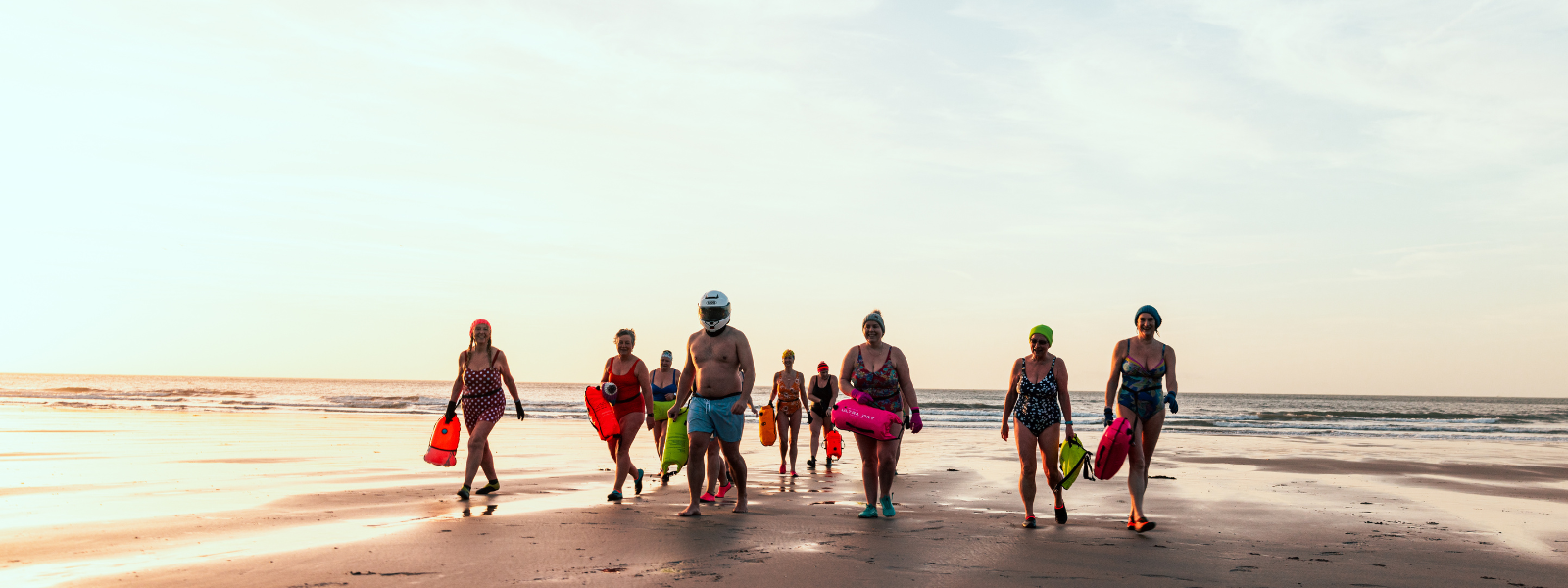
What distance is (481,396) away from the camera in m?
9.26

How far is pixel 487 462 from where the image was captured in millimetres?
9328

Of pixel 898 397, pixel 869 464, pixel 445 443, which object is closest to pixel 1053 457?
pixel 898 397

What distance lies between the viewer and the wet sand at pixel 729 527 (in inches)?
206

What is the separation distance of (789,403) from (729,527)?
575cm

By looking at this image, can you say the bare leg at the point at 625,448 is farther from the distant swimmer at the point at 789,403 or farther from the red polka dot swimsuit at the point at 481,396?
the distant swimmer at the point at 789,403

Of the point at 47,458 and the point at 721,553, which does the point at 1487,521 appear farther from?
the point at 47,458

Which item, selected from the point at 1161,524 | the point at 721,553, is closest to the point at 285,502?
the point at 721,553

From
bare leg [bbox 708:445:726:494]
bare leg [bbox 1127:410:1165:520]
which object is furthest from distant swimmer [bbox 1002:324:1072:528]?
bare leg [bbox 708:445:726:494]

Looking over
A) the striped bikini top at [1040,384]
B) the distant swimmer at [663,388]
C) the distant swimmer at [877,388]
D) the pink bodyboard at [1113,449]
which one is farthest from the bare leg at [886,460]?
the distant swimmer at [663,388]

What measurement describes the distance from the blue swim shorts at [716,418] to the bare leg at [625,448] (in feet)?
4.80

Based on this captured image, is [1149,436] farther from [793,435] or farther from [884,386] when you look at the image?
[793,435]

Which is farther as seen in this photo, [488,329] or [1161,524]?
[488,329]

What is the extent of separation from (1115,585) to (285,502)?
696 cm

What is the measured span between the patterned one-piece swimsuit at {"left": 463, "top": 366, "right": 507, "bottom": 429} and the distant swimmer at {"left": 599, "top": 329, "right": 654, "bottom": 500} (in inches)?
41.8
